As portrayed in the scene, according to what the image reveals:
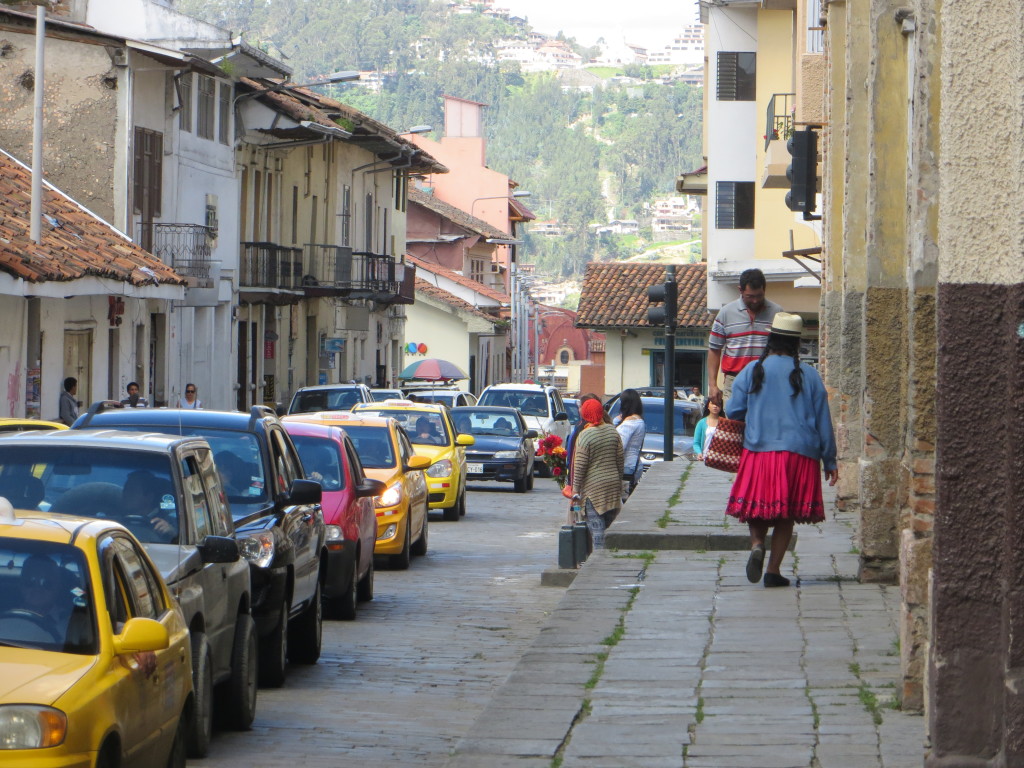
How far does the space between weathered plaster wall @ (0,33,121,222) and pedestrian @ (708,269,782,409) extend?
22.0 metres

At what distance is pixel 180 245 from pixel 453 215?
150ft

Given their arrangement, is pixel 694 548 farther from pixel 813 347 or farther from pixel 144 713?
pixel 813 347

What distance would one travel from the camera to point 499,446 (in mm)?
33000

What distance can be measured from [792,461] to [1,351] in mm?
17603

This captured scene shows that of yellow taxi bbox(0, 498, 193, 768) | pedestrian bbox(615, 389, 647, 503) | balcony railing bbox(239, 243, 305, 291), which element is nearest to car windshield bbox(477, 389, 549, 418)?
balcony railing bbox(239, 243, 305, 291)

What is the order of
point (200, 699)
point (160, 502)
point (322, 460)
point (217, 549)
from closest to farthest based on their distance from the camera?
point (200, 699) < point (217, 549) < point (160, 502) < point (322, 460)

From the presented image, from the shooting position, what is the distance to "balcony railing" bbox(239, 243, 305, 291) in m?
42.2

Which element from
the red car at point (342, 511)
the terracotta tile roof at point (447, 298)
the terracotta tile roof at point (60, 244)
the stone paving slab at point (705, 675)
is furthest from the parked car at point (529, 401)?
the terracotta tile roof at point (447, 298)

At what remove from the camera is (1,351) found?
25922 mm

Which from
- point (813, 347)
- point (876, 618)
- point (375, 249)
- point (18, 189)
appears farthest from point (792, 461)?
point (375, 249)

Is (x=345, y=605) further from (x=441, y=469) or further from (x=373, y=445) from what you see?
(x=441, y=469)

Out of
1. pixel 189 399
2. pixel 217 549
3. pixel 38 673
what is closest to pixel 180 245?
pixel 189 399

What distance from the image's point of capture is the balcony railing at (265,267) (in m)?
42.2

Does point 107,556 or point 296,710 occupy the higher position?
point 107,556
